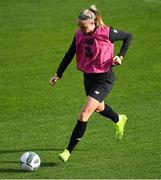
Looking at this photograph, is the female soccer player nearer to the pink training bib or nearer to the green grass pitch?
the pink training bib

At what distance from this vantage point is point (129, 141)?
35.8 ft

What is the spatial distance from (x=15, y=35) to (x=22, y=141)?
26.3 ft

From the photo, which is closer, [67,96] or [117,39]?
[117,39]

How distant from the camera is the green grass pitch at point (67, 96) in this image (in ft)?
32.7

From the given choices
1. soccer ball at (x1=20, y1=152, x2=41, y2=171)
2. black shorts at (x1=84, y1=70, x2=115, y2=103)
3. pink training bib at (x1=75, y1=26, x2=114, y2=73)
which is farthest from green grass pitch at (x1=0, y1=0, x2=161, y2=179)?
pink training bib at (x1=75, y1=26, x2=114, y2=73)

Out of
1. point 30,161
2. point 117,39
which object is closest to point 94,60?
point 117,39

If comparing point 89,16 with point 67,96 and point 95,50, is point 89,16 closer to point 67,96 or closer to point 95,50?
point 95,50

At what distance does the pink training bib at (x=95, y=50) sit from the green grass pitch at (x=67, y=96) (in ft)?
4.72

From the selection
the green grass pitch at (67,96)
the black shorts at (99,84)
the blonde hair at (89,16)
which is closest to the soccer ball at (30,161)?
the green grass pitch at (67,96)

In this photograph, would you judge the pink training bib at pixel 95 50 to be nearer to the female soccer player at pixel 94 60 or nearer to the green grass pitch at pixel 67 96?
the female soccer player at pixel 94 60

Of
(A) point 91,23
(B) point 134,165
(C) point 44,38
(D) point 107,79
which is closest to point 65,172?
(B) point 134,165

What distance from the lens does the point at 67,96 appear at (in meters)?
13.7

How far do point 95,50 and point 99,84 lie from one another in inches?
22.0

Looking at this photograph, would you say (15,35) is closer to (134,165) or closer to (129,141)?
(129,141)
